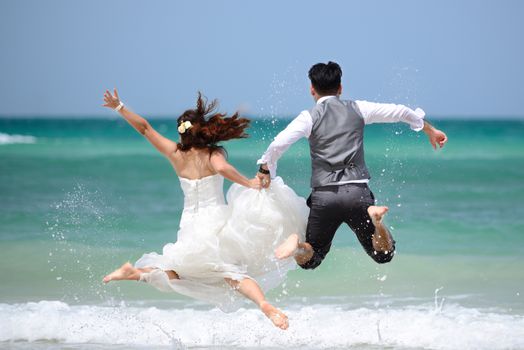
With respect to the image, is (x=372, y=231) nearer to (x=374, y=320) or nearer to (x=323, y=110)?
(x=323, y=110)

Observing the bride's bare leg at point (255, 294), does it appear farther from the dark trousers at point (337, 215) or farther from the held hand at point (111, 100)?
the held hand at point (111, 100)

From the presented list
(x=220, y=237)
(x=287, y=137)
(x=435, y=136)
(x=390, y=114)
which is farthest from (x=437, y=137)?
(x=220, y=237)

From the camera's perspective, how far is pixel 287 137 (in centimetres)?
620

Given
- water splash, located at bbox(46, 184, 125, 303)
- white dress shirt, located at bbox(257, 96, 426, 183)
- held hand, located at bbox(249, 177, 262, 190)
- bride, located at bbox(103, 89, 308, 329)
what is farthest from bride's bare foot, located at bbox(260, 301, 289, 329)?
water splash, located at bbox(46, 184, 125, 303)

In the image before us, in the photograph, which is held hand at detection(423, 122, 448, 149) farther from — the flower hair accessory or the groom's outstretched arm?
the flower hair accessory

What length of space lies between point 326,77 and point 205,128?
0.92 metres

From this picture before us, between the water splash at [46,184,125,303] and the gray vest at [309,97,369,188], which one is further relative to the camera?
the water splash at [46,184,125,303]

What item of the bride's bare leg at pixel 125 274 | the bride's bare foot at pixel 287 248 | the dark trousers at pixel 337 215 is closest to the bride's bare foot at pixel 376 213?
the dark trousers at pixel 337 215

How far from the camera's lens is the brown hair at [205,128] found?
642 centimetres

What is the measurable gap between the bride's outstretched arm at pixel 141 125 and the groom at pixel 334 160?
26.2 inches

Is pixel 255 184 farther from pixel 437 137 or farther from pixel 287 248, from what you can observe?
pixel 437 137

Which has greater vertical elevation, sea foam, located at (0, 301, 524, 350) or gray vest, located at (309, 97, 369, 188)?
gray vest, located at (309, 97, 369, 188)

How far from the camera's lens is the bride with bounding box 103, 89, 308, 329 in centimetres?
640

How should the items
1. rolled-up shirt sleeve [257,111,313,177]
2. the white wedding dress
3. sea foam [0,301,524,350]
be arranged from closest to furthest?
rolled-up shirt sleeve [257,111,313,177] < the white wedding dress < sea foam [0,301,524,350]
